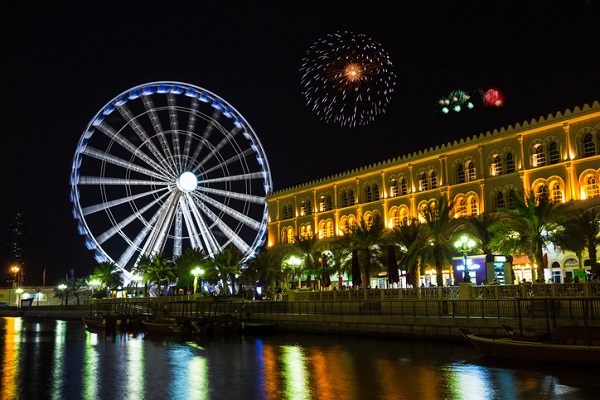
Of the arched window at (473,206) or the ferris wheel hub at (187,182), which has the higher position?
the ferris wheel hub at (187,182)

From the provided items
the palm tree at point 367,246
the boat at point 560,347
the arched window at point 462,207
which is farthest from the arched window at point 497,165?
the boat at point 560,347

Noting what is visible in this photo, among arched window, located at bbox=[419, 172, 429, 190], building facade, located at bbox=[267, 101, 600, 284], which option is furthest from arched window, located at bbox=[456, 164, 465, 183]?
arched window, located at bbox=[419, 172, 429, 190]

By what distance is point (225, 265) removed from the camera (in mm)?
65750

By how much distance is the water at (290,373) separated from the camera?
20219 mm

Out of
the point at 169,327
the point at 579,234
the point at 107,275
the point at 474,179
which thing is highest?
the point at 474,179

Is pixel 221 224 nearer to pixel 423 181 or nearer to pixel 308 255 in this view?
pixel 308 255

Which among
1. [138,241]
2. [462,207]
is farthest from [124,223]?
[462,207]

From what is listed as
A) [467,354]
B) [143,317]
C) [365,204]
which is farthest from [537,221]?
[143,317]

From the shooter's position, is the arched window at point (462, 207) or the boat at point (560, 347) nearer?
the boat at point (560, 347)

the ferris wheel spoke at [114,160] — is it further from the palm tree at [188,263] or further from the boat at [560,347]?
the boat at [560,347]

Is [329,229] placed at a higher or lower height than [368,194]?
lower

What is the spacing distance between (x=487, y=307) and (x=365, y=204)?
33160 millimetres

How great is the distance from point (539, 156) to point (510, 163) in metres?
2.63

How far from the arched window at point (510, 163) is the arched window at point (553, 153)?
3.25 metres
